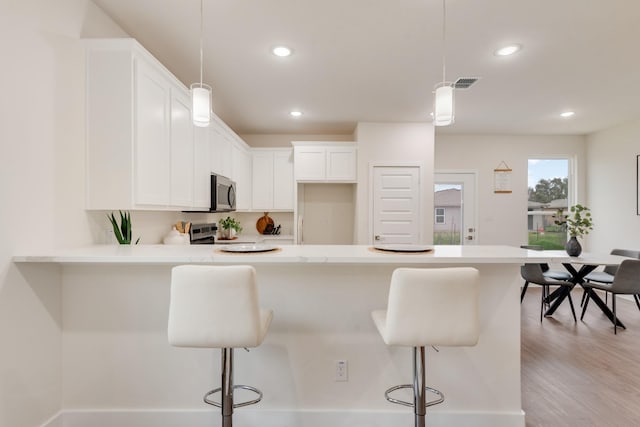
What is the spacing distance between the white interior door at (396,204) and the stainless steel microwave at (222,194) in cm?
193

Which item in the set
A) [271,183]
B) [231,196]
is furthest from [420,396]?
[271,183]

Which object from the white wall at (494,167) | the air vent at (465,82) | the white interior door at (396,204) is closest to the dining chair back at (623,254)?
the white wall at (494,167)

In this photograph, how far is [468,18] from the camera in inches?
89.2

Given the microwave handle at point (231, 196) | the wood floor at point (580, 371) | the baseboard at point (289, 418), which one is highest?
the microwave handle at point (231, 196)

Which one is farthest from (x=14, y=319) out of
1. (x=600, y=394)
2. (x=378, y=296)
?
(x=600, y=394)

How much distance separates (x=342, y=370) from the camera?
6.41 feet

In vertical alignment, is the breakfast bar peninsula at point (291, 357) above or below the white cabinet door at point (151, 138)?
below

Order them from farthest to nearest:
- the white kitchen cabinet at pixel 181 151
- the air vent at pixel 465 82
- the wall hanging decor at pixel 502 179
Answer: the wall hanging decor at pixel 502 179
the air vent at pixel 465 82
the white kitchen cabinet at pixel 181 151

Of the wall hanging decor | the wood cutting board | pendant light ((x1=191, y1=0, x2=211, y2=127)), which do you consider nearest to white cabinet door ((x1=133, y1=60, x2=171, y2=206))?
pendant light ((x1=191, y1=0, x2=211, y2=127))

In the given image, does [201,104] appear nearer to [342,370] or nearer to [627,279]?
[342,370]

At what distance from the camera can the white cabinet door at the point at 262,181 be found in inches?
203

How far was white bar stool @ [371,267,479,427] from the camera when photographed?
146cm

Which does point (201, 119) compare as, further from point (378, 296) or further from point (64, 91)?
point (378, 296)

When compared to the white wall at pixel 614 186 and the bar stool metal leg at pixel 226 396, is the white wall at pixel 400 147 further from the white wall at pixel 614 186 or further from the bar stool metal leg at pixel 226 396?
the bar stool metal leg at pixel 226 396
